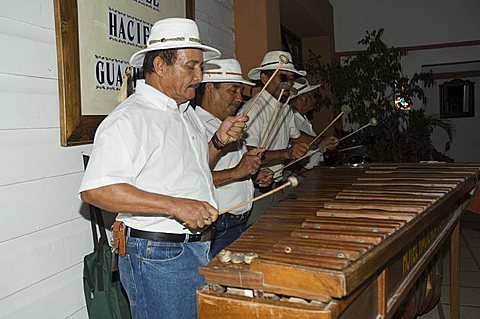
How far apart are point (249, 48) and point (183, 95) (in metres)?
2.60

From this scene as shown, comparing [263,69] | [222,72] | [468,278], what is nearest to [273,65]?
[263,69]

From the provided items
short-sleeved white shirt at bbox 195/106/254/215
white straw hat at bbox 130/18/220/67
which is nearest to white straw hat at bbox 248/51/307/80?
short-sleeved white shirt at bbox 195/106/254/215

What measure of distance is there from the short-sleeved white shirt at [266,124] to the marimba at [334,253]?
87 cm

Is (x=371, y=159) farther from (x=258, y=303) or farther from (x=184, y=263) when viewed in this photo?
(x=258, y=303)

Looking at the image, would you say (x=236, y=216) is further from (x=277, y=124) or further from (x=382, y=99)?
(x=382, y=99)

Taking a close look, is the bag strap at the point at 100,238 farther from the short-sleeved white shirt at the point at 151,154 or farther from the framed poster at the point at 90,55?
the short-sleeved white shirt at the point at 151,154

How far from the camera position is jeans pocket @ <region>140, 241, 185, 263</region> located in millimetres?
1747

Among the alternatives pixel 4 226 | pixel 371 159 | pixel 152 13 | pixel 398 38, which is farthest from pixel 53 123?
pixel 398 38

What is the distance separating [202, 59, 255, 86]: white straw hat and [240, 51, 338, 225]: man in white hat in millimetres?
267

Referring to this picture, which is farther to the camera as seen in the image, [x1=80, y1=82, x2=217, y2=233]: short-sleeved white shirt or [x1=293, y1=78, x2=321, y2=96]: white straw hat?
[x1=293, y1=78, x2=321, y2=96]: white straw hat

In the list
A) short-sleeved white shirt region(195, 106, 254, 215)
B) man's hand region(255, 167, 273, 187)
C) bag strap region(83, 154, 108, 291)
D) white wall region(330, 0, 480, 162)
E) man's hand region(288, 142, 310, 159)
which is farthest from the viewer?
white wall region(330, 0, 480, 162)

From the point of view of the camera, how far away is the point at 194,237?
1.84 m

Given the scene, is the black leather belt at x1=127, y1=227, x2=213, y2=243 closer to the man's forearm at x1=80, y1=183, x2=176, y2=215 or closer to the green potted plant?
the man's forearm at x1=80, y1=183, x2=176, y2=215

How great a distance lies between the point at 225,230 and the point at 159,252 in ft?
2.68
